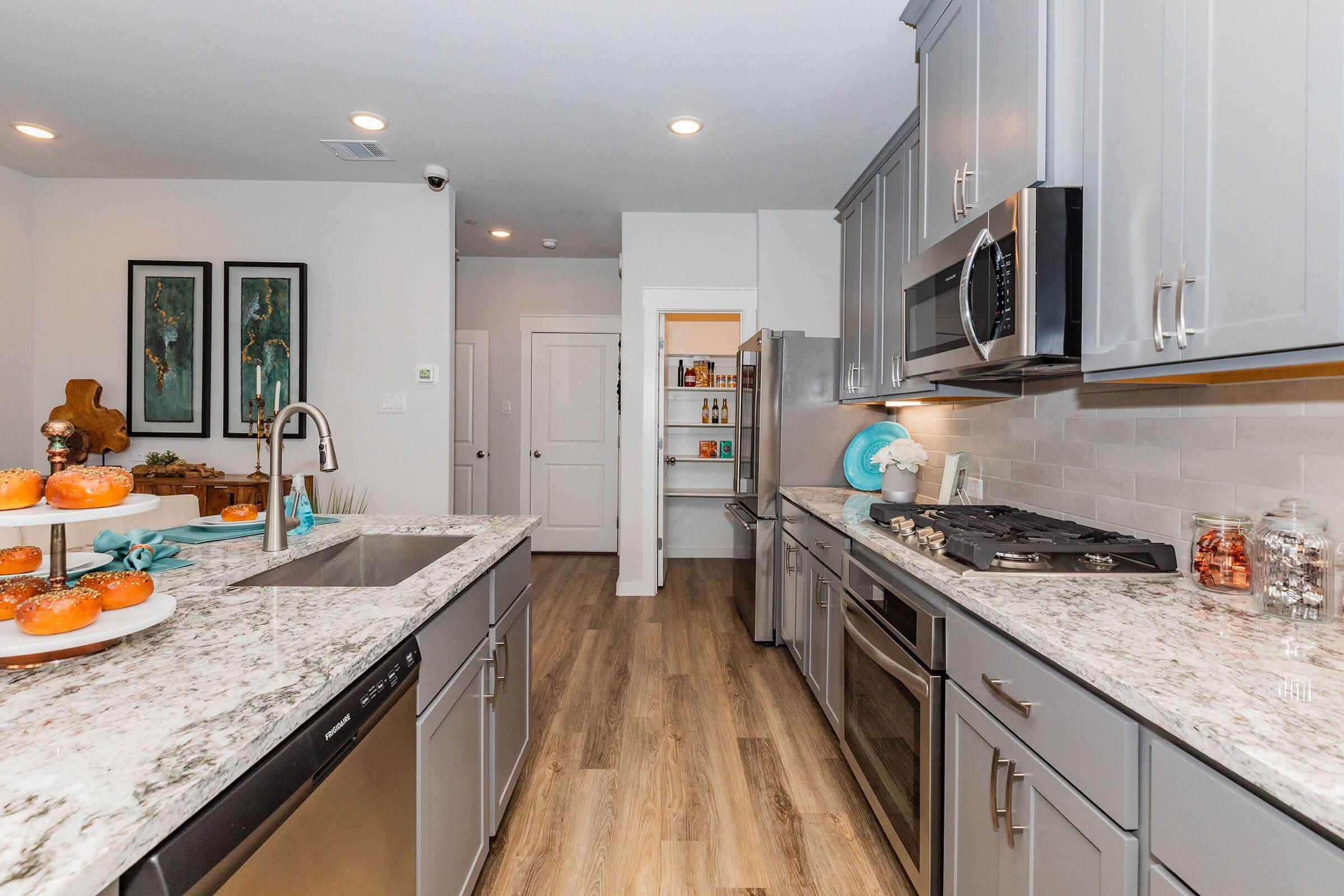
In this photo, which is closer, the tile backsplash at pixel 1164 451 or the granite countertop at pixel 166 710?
the granite countertop at pixel 166 710

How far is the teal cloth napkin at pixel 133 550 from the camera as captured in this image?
1.35m

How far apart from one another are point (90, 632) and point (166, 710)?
228 mm

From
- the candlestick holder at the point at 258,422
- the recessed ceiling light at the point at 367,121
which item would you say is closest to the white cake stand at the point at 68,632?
the recessed ceiling light at the point at 367,121

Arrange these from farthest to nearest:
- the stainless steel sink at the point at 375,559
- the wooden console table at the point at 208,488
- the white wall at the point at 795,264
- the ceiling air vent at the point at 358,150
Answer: the white wall at the point at 795,264
the wooden console table at the point at 208,488
the ceiling air vent at the point at 358,150
the stainless steel sink at the point at 375,559

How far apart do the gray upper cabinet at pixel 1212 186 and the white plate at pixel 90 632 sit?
1.69 meters

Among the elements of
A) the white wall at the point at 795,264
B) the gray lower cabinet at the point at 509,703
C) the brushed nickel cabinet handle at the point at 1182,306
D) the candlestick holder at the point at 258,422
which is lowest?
the gray lower cabinet at the point at 509,703

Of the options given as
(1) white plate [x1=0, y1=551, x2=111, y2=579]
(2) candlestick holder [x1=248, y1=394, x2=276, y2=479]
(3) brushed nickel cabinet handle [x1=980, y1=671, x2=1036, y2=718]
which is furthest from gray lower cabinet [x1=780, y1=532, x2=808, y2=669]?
(2) candlestick holder [x1=248, y1=394, x2=276, y2=479]

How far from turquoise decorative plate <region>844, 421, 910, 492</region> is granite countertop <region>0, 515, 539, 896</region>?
8.00 ft

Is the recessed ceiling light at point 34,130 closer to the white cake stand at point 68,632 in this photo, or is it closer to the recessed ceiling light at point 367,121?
the recessed ceiling light at point 367,121

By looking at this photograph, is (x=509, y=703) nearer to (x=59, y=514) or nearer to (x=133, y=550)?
(x=133, y=550)

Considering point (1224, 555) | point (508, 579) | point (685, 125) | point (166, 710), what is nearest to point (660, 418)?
point (685, 125)

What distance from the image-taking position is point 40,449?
12.3 feet

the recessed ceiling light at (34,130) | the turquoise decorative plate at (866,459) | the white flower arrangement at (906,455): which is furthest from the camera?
the turquoise decorative plate at (866,459)

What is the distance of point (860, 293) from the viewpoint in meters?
3.15
